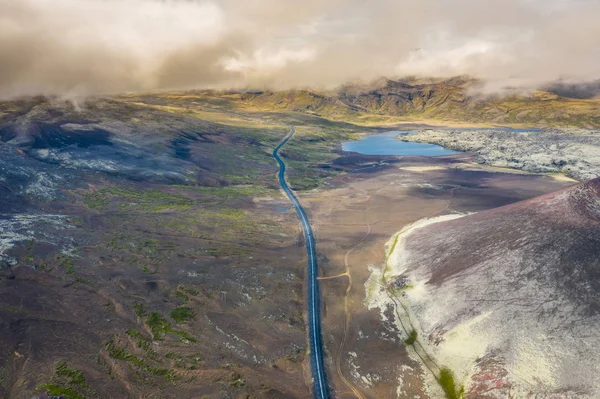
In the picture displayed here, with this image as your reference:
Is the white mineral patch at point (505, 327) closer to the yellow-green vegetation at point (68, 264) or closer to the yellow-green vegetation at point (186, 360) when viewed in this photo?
the yellow-green vegetation at point (186, 360)

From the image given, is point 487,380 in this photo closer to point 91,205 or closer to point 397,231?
point 397,231

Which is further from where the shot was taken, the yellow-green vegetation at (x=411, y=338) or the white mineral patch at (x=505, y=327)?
the yellow-green vegetation at (x=411, y=338)

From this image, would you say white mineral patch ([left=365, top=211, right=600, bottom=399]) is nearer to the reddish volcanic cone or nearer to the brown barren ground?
the reddish volcanic cone

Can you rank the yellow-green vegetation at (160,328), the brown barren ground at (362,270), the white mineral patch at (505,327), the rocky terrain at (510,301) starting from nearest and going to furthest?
the white mineral patch at (505,327), the rocky terrain at (510,301), the brown barren ground at (362,270), the yellow-green vegetation at (160,328)

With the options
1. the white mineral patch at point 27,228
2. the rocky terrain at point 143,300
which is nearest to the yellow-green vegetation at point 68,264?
the rocky terrain at point 143,300

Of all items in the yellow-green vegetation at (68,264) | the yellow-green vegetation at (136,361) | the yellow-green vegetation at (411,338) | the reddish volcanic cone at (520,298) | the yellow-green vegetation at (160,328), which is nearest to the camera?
the reddish volcanic cone at (520,298)

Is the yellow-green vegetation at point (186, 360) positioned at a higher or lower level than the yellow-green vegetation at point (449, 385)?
higher

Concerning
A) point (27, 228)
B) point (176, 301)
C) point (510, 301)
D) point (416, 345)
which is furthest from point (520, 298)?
point (27, 228)
